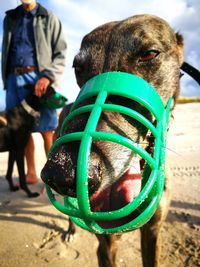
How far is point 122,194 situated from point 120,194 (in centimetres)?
1

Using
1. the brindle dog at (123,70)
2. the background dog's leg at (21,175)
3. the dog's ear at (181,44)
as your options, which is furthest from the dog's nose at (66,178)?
the background dog's leg at (21,175)

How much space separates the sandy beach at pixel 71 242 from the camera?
3.11 metres

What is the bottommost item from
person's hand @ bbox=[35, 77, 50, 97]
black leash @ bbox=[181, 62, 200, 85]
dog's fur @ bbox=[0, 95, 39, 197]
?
dog's fur @ bbox=[0, 95, 39, 197]

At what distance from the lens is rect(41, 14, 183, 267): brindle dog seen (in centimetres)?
140

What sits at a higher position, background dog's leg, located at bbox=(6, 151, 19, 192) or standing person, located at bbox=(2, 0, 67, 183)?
standing person, located at bbox=(2, 0, 67, 183)

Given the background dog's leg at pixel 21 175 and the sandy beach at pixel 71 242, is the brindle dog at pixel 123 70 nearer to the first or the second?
the sandy beach at pixel 71 242

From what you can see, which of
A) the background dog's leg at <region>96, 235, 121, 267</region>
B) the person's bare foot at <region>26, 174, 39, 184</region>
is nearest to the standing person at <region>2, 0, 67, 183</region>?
the person's bare foot at <region>26, 174, 39, 184</region>

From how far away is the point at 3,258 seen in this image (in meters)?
3.21

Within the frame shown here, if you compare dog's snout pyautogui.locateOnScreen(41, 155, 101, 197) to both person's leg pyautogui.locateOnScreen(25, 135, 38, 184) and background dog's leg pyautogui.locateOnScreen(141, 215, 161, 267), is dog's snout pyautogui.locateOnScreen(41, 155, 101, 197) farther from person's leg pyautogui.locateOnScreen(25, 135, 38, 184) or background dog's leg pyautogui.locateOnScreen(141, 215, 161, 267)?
person's leg pyautogui.locateOnScreen(25, 135, 38, 184)

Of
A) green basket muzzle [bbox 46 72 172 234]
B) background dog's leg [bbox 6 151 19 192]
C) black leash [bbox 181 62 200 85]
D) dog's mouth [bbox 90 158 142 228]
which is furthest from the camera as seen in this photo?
background dog's leg [bbox 6 151 19 192]

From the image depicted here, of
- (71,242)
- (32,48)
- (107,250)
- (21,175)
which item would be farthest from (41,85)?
(107,250)

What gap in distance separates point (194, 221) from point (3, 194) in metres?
3.12

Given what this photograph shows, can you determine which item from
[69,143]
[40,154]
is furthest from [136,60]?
[40,154]

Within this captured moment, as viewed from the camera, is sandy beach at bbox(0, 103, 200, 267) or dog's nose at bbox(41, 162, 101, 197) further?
sandy beach at bbox(0, 103, 200, 267)
